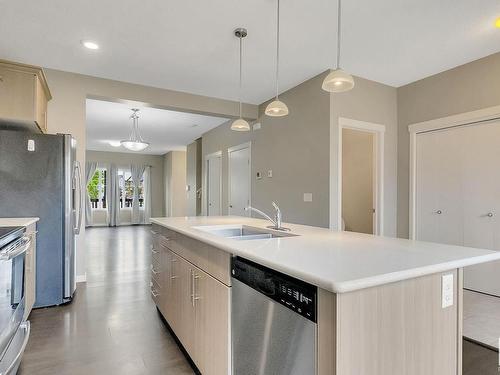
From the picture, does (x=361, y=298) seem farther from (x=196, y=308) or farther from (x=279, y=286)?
(x=196, y=308)

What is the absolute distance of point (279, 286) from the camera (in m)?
1.19

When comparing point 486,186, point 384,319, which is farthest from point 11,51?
point 486,186

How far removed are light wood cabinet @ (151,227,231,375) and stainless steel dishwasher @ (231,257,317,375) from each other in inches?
4.1

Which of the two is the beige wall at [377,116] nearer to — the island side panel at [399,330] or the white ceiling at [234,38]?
the white ceiling at [234,38]

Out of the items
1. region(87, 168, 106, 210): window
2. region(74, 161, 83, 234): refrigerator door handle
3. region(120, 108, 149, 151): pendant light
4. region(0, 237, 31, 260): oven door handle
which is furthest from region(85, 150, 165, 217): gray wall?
region(0, 237, 31, 260): oven door handle

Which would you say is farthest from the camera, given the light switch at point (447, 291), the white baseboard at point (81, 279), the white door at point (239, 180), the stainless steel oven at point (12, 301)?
the white door at point (239, 180)

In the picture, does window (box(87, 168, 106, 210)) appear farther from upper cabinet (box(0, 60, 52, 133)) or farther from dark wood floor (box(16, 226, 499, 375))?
upper cabinet (box(0, 60, 52, 133))

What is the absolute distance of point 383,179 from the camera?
4.29 metres

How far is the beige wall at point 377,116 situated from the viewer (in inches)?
150

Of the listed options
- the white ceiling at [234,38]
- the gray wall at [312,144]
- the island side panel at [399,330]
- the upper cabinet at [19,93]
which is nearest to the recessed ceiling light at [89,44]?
the white ceiling at [234,38]

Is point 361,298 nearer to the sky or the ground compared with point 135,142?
nearer to the ground

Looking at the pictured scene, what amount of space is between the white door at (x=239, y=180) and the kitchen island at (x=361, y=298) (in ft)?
12.5

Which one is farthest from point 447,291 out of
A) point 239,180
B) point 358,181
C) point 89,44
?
point 239,180

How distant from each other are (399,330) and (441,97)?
376 cm
